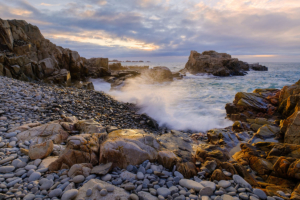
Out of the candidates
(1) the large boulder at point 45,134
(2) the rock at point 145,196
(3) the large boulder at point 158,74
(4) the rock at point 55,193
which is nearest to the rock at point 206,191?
(2) the rock at point 145,196

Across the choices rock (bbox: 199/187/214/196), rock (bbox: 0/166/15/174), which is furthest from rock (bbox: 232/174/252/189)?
rock (bbox: 0/166/15/174)

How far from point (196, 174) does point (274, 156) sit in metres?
2.28

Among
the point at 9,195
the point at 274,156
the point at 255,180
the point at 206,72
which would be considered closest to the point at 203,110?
the point at 274,156

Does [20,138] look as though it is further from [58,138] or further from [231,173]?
[231,173]

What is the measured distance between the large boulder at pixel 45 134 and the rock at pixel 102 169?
1.86 metres

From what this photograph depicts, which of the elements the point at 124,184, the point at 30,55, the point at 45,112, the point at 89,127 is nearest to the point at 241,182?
the point at 124,184

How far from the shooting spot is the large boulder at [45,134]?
4.19 meters

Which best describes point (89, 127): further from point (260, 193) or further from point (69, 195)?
point (260, 193)

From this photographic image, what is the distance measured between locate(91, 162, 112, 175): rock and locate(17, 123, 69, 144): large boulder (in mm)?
1862

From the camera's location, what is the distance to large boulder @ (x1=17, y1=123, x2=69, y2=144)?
4.19 metres

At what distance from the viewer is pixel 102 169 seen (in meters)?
3.09

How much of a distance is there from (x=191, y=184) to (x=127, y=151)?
1490mm

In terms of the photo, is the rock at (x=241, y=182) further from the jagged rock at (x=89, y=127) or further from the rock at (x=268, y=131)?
the rock at (x=268, y=131)

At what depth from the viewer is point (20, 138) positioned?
13.6 feet
